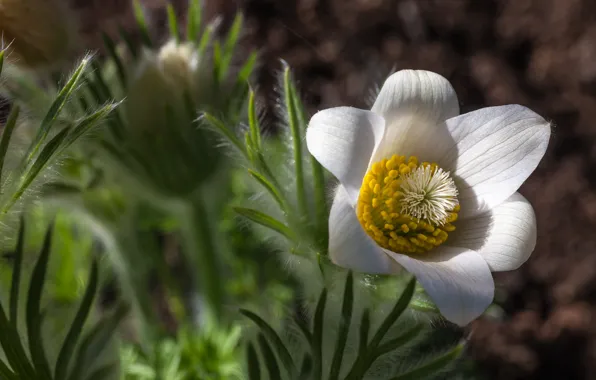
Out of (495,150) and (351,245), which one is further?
(495,150)

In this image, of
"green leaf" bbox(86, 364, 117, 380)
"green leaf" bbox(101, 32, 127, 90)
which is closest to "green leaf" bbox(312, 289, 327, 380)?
"green leaf" bbox(86, 364, 117, 380)

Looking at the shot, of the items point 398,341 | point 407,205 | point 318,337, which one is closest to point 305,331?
point 318,337

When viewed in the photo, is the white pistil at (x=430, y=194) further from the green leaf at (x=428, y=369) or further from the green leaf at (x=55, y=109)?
the green leaf at (x=55, y=109)

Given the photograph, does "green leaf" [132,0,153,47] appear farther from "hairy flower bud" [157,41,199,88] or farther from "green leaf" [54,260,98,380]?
"green leaf" [54,260,98,380]

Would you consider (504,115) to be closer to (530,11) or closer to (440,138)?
(440,138)

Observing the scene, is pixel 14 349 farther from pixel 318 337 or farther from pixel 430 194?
pixel 430 194
